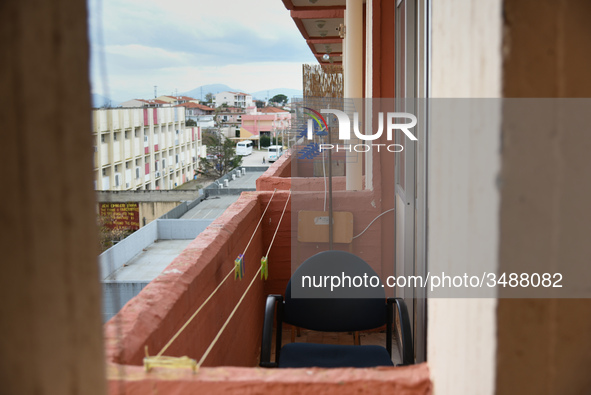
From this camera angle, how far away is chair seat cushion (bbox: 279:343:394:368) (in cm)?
244

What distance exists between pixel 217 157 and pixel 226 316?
40960mm

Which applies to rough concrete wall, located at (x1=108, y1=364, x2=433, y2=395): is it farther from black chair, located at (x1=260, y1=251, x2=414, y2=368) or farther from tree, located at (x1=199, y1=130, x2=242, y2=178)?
tree, located at (x1=199, y1=130, x2=242, y2=178)

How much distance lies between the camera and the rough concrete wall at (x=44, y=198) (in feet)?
1.28

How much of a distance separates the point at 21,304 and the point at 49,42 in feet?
0.62

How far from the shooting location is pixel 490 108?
92cm

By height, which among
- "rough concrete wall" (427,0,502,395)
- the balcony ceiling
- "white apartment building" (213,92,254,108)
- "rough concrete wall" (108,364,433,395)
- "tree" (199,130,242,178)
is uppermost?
"white apartment building" (213,92,254,108)

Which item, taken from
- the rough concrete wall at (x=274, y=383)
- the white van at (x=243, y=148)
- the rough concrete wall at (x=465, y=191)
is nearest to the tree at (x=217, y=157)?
the white van at (x=243, y=148)

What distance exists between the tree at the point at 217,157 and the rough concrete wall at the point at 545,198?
41.2 meters

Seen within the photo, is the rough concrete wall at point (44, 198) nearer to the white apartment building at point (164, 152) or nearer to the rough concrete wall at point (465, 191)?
the rough concrete wall at point (465, 191)

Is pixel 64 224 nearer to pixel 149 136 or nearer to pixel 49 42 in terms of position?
pixel 49 42

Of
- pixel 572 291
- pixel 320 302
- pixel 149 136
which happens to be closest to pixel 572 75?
pixel 572 291

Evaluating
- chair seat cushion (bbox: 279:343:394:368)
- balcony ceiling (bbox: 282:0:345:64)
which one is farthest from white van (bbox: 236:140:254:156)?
chair seat cushion (bbox: 279:343:394:368)

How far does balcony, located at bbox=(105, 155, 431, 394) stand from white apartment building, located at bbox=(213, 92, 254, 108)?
72.9 metres

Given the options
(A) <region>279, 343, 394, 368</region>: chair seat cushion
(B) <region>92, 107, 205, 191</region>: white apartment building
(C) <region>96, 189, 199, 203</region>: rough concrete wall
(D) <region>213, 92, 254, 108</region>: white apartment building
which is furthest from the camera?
(D) <region>213, 92, 254, 108</region>: white apartment building
